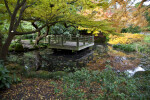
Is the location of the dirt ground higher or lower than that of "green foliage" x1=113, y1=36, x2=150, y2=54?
lower

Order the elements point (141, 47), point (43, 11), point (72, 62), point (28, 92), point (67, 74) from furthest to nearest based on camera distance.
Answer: point (141, 47), point (72, 62), point (43, 11), point (67, 74), point (28, 92)

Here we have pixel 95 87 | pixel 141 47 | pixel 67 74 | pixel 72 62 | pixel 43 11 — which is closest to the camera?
pixel 95 87

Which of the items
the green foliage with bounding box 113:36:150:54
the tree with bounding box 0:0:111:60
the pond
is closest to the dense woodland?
the tree with bounding box 0:0:111:60

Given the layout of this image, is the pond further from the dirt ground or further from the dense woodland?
the dirt ground

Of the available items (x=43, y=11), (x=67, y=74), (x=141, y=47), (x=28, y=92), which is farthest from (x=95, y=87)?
(x=141, y=47)

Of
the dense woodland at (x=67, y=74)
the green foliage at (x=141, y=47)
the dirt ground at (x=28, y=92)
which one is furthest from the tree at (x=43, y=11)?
the green foliage at (x=141, y=47)

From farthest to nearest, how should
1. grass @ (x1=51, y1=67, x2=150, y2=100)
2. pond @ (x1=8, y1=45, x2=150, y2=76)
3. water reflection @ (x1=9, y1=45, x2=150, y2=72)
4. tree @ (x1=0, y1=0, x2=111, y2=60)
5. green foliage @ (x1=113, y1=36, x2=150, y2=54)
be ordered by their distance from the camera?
green foliage @ (x1=113, y1=36, x2=150, y2=54) → water reflection @ (x1=9, y1=45, x2=150, y2=72) → pond @ (x1=8, y1=45, x2=150, y2=76) → tree @ (x1=0, y1=0, x2=111, y2=60) → grass @ (x1=51, y1=67, x2=150, y2=100)

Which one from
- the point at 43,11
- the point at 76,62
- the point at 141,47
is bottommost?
the point at 76,62

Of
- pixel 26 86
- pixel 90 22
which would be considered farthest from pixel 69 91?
pixel 90 22

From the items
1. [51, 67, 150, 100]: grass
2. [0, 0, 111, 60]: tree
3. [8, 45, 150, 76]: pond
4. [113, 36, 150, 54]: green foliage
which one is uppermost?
[0, 0, 111, 60]: tree

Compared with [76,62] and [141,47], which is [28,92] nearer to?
[76,62]

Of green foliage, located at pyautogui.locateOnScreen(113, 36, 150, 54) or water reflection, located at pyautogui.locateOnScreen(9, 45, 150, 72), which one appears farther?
green foliage, located at pyautogui.locateOnScreen(113, 36, 150, 54)

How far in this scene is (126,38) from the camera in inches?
472

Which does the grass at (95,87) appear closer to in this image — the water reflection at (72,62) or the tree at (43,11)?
the water reflection at (72,62)
